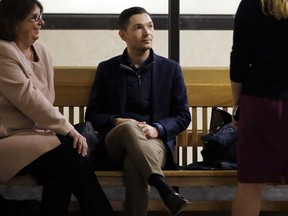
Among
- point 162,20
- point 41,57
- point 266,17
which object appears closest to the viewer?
point 266,17

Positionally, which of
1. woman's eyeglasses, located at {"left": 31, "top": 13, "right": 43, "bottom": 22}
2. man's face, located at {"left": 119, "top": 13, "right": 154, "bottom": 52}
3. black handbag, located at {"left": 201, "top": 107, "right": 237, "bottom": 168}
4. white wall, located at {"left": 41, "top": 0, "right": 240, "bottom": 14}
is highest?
woman's eyeglasses, located at {"left": 31, "top": 13, "right": 43, "bottom": 22}

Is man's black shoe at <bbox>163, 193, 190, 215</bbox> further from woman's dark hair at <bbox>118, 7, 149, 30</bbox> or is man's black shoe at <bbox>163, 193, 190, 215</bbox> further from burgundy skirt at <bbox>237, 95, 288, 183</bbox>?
woman's dark hair at <bbox>118, 7, 149, 30</bbox>

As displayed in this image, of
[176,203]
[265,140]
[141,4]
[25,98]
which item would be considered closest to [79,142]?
[25,98]

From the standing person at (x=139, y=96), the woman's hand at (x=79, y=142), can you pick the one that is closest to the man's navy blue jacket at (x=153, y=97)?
the standing person at (x=139, y=96)

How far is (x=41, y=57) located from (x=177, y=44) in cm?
94

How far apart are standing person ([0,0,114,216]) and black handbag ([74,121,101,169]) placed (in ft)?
0.53

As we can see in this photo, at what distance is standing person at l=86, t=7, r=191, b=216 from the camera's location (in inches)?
149

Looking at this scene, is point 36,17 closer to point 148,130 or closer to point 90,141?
point 90,141

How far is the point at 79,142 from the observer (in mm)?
3512

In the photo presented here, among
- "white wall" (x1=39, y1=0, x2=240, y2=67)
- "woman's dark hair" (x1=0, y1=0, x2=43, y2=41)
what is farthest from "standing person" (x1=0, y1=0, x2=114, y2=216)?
"white wall" (x1=39, y1=0, x2=240, y2=67)

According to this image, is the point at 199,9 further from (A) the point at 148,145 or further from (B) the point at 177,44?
(A) the point at 148,145

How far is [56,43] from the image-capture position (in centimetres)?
545

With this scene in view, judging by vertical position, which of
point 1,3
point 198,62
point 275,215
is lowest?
point 275,215

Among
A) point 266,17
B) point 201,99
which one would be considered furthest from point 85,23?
point 266,17
